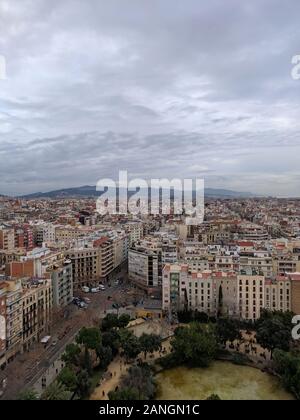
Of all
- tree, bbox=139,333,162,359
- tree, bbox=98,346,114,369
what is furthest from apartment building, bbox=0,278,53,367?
tree, bbox=139,333,162,359

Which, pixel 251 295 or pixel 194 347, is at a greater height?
pixel 251 295

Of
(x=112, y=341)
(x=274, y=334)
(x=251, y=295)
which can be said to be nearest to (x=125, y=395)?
(x=112, y=341)

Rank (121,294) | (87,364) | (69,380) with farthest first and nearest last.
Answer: (121,294), (87,364), (69,380)

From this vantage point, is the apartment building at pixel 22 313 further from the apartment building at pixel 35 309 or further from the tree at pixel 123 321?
the tree at pixel 123 321

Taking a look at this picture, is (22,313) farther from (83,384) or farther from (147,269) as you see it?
(147,269)

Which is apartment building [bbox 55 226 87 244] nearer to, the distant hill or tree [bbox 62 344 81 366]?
tree [bbox 62 344 81 366]
